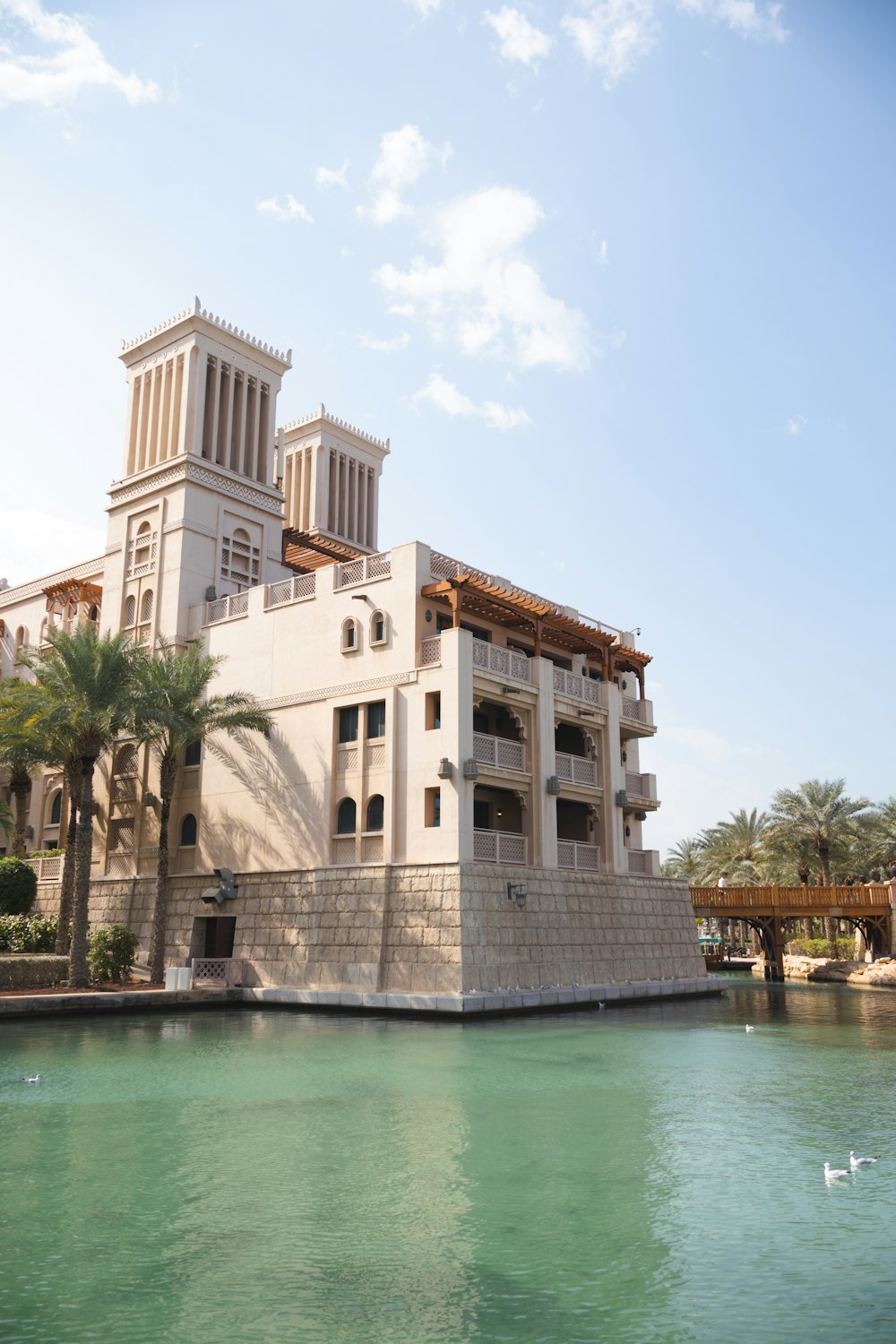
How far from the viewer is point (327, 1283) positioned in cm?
692

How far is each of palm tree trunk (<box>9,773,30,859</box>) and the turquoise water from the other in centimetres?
2341

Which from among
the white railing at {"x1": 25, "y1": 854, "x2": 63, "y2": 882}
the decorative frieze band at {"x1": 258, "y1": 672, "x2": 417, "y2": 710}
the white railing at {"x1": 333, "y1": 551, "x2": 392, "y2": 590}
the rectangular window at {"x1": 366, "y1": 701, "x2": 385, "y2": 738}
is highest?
the white railing at {"x1": 333, "y1": 551, "x2": 392, "y2": 590}

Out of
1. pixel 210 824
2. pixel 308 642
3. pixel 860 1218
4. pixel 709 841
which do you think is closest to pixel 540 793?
pixel 308 642

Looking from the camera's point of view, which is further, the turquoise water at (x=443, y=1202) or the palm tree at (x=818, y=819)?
the palm tree at (x=818, y=819)

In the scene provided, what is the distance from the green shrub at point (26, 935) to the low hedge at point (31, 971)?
2873 mm

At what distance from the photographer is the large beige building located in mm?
28438

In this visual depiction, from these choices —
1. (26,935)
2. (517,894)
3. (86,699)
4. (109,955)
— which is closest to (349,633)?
(86,699)

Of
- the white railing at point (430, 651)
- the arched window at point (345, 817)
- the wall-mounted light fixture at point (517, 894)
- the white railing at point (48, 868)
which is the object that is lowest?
the wall-mounted light fixture at point (517, 894)

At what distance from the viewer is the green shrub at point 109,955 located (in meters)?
29.3

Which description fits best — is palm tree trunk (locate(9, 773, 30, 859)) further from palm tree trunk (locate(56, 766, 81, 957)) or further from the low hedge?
the low hedge

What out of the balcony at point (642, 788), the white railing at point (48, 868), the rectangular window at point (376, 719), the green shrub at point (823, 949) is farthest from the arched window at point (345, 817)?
the green shrub at point (823, 949)

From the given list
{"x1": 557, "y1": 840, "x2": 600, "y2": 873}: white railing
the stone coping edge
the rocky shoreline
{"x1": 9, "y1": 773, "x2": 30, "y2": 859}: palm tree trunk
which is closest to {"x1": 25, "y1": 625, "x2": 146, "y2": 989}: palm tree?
the stone coping edge

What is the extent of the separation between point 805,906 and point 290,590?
84.8 ft

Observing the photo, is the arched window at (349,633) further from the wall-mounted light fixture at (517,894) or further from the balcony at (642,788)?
Result: the balcony at (642,788)
